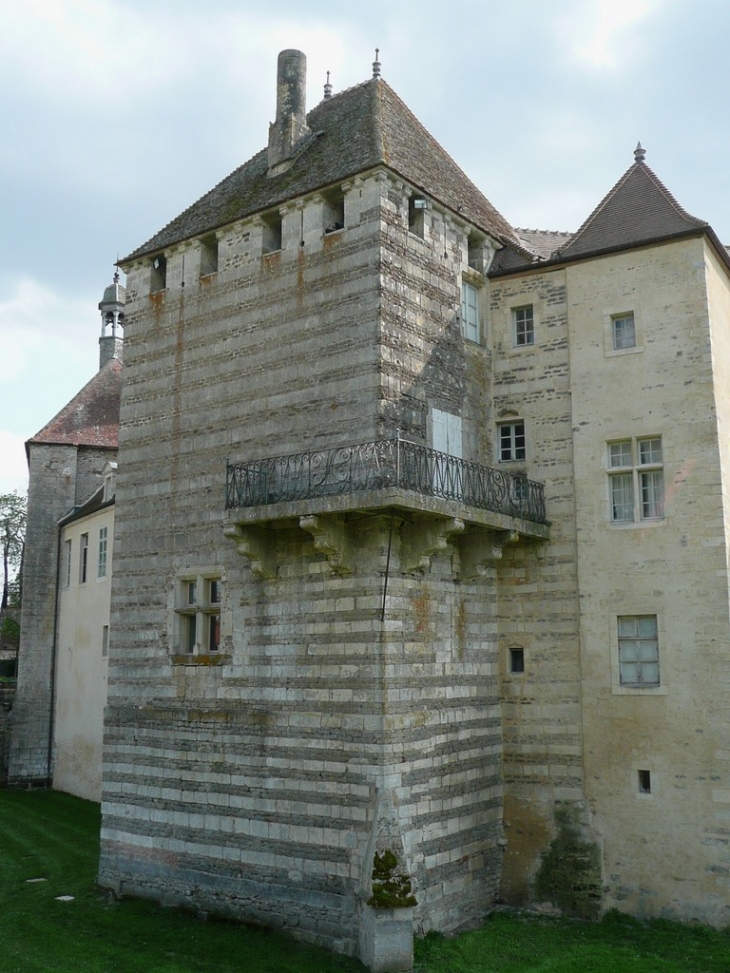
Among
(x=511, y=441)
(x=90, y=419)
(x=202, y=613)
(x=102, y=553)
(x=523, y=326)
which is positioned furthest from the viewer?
(x=90, y=419)

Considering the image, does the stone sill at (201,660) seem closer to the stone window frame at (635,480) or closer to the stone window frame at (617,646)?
the stone window frame at (617,646)

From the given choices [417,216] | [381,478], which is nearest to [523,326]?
[417,216]

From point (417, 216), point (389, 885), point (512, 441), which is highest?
point (417, 216)

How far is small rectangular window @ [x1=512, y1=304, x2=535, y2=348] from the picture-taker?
1852 centimetres

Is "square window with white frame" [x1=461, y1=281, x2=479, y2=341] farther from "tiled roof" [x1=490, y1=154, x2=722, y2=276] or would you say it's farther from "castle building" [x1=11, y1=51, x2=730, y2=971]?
"tiled roof" [x1=490, y1=154, x2=722, y2=276]

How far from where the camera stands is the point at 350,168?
55.0ft

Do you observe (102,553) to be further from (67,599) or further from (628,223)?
(628,223)

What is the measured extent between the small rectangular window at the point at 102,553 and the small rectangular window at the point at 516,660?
1677 centimetres

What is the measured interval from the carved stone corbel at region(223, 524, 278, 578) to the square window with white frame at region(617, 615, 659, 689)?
6056 mm

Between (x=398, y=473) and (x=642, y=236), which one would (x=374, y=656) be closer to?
(x=398, y=473)

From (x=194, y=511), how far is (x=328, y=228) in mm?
5711

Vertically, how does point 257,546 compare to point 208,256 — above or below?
below

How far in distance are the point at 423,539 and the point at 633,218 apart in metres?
7.53

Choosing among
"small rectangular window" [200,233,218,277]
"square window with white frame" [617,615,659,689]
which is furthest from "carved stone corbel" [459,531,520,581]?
"small rectangular window" [200,233,218,277]
